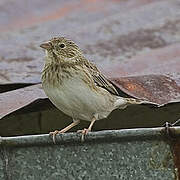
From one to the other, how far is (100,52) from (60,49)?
907mm

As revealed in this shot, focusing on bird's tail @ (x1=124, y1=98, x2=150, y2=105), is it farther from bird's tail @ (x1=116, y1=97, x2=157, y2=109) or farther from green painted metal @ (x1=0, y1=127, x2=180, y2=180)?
green painted metal @ (x1=0, y1=127, x2=180, y2=180)

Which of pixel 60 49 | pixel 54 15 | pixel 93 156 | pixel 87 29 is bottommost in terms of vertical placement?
pixel 93 156

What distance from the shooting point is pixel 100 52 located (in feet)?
18.2

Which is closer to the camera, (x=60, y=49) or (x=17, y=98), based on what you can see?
(x=17, y=98)

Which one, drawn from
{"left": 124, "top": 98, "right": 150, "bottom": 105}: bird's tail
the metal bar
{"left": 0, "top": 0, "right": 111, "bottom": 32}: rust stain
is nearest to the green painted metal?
the metal bar

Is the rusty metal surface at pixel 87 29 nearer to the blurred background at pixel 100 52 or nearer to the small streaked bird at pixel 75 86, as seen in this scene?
the blurred background at pixel 100 52

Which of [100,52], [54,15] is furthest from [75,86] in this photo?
[54,15]

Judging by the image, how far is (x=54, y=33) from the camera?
616 cm

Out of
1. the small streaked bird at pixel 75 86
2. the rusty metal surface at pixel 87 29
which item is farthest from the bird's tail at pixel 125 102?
the rusty metal surface at pixel 87 29

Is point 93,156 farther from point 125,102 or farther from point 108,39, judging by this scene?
point 108,39

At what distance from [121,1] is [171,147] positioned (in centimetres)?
→ 406

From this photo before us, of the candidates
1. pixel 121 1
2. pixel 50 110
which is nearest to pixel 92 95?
pixel 50 110

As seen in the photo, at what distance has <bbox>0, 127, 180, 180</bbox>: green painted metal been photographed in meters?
3.10

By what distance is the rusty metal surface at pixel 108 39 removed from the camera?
164 inches
